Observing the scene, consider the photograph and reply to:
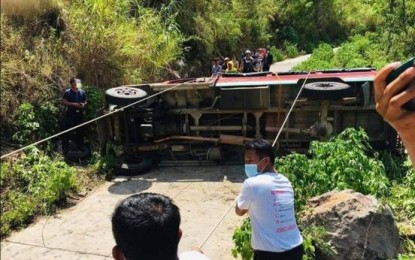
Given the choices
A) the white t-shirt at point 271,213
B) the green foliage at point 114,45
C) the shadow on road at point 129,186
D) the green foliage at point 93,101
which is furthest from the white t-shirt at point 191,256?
the green foliage at point 114,45

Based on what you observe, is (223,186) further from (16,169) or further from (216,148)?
(16,169)

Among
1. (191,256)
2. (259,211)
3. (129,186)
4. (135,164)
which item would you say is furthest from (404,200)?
(191,256)

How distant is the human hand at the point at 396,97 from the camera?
1223mm

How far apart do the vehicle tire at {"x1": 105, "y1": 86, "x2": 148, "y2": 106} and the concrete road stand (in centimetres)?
142

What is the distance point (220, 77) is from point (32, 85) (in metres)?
3.75

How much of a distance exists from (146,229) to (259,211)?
181 cm

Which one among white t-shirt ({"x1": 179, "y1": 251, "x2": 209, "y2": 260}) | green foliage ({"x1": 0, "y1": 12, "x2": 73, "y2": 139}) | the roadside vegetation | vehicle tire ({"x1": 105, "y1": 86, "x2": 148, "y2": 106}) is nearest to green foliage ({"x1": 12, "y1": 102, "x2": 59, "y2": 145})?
the roadside vegetation

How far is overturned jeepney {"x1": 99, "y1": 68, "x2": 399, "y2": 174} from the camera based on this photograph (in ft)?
28.6

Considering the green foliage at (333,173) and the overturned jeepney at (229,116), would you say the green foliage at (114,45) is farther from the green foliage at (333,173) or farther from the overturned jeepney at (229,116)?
the green foliage at (333,173)

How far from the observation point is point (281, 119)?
9102 mm

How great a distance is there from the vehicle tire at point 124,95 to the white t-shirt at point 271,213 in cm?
532

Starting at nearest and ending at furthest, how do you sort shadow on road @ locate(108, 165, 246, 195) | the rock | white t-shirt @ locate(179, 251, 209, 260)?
white t-shirt @ locate(179, 251, 209, 260), the rock, shadow on road @ locate(108, 165, 246, 195)

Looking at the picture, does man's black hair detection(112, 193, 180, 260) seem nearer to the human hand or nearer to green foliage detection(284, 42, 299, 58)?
the human hand

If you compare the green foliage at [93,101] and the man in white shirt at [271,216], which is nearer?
the man in white shirt at [271,216]
